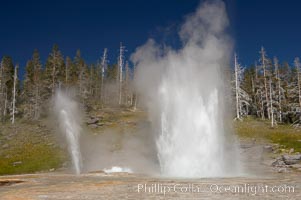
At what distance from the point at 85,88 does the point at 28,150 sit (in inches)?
1392

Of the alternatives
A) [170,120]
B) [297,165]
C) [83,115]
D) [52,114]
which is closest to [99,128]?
[83,115]

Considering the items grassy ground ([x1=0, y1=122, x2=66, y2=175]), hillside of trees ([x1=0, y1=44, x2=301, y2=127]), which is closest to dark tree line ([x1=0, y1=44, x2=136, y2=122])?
hillside of trees ([x1=0, y1=44, x2=301, y2=127])

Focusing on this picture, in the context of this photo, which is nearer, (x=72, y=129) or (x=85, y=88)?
(x=72, y=129)

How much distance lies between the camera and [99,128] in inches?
2511

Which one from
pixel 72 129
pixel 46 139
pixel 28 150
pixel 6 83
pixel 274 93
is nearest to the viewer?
pixel 28 150

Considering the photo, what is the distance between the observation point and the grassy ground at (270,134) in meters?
47.3

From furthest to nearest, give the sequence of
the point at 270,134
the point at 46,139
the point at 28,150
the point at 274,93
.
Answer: the point at 274,93 → the point at 46,139 → the point at 270,134 → the point at 28,150

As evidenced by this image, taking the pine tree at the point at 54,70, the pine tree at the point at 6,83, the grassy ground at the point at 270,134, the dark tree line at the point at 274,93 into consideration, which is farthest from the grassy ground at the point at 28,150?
the dark tree line at the point at 274,93

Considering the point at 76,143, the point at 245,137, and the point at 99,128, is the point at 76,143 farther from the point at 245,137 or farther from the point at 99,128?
the point at 245,137

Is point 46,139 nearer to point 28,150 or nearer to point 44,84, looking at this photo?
point 28,150

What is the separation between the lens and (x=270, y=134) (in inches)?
2136

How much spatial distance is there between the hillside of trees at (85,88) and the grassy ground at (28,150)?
392 inches

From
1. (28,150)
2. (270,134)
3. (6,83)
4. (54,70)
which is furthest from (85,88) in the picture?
(270,134)

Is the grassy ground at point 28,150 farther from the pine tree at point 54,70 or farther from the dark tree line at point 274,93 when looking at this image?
the dark tree line at point 274,93
